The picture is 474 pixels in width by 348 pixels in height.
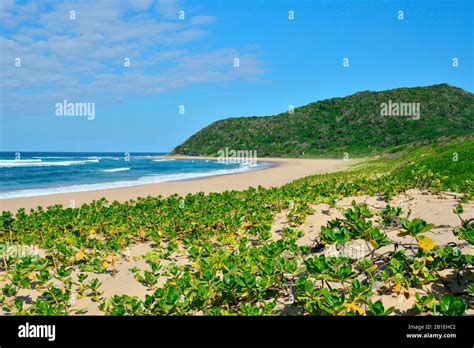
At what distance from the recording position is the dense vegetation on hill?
7925cm

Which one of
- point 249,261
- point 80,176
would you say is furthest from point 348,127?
point 249,261

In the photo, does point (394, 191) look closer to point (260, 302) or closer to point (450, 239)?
point (450, 239)

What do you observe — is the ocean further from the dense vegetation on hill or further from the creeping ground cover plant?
the dense vegetation on hill

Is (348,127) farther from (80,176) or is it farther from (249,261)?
(249,261)

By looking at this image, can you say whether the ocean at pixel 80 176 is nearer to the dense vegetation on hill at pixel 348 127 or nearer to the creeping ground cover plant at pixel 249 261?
the creeping ground cover plant at pixel 249 261

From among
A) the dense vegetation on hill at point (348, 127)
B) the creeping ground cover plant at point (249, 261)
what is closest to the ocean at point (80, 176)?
the creeping ground cover plant at point (249, 261)

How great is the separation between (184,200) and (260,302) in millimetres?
7554

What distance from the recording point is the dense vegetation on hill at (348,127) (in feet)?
260

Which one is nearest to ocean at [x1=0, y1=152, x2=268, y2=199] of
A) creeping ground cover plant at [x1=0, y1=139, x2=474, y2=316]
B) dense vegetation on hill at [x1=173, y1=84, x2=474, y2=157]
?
creeping ground cover plant at [x1=0, y1=139, x2=474, y2=316]

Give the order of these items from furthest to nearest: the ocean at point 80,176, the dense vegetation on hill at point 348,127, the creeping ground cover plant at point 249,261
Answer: the dense vegetation on hill at point 348,127, the ocean at point 80,176, the creeping ground cover plant at point 249,261

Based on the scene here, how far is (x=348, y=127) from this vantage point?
94.0 m

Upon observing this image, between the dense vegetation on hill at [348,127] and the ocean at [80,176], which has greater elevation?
the dense vegetation on hill at [348,127]

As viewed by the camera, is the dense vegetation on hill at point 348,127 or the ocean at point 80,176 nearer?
the ocean at point 80,176
